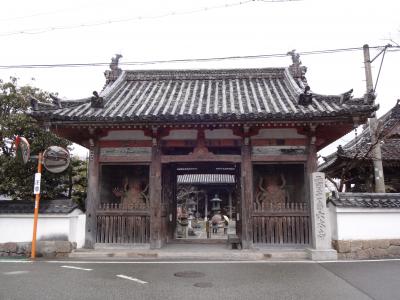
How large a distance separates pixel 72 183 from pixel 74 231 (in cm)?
501

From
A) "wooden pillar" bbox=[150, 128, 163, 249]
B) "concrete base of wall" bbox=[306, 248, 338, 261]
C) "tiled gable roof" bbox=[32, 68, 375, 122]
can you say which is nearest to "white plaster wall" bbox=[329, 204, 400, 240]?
"concrete base of wall" bbox=[306, 248, 338, 261]

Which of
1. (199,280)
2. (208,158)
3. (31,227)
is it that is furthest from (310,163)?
(31,227)

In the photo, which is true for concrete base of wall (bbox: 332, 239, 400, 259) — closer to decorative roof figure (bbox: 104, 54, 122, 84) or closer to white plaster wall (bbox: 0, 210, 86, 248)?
white plaster wall (bbox: 0, 210, 86, 248)

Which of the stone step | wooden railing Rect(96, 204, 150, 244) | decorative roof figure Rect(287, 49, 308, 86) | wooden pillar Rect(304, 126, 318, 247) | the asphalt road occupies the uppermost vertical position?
decorative roof figure Rect(287, 49, 308, 86)

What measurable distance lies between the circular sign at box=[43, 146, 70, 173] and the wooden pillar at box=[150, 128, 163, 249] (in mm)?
2869

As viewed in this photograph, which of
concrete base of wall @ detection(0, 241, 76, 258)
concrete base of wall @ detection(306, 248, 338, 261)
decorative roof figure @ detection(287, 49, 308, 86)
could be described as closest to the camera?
concrete base of wall @ detection(306, 248, 338, 261)

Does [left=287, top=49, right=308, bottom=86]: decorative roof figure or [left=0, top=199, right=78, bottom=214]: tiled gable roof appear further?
[left=287, top=49, right=308, bottom=86]: decorative roof figure

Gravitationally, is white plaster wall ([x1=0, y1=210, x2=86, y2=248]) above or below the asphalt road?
above

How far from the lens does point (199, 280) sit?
285 inches

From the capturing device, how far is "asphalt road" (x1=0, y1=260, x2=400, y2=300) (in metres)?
6.10

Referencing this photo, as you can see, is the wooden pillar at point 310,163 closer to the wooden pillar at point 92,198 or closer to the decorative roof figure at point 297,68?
the decorative roof figure at point 297,68

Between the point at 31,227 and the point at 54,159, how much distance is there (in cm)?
225

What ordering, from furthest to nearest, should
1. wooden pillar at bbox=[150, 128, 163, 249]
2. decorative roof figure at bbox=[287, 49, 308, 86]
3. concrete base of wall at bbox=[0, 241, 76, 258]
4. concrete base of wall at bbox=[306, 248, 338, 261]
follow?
decorative roof figure at bbox=[287, 49, 308, 86]
wooden pillar at bbox=[150, 128, 163, 249]
concrete base of wall at bbox=[0, 241, 76, 258]
concrete base of wall at bbox=[306, 248, 338, 261]

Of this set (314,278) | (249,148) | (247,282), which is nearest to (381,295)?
(314,278)
